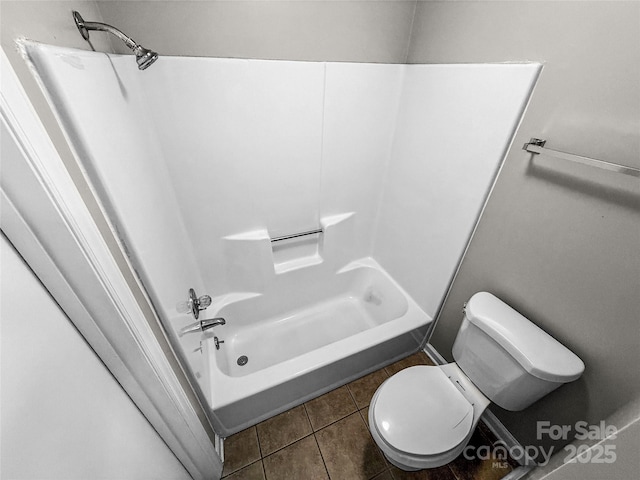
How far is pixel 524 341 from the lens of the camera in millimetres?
956

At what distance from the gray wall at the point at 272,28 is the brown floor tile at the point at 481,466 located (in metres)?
2.01

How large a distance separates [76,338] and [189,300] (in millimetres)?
625

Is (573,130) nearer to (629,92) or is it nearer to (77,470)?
(629,92)

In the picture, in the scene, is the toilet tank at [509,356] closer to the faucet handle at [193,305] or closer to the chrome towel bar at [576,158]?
the chrome towel bar at [576,158]

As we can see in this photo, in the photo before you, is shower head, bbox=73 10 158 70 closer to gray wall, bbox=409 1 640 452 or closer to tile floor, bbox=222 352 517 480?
gray wall, bbox=409 1 640 452

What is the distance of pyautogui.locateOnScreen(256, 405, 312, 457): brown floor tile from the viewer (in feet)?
4.23

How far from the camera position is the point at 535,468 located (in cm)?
115

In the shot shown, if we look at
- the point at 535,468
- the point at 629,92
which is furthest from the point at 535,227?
the point at 535,468

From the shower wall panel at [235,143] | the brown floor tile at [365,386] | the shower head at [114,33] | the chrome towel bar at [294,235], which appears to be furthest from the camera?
the chrome towel bar at [294,235]

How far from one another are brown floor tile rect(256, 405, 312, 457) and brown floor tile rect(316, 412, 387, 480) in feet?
0.32

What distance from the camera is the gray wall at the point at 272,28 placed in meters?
0.95

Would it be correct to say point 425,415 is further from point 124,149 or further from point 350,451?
point 124,149

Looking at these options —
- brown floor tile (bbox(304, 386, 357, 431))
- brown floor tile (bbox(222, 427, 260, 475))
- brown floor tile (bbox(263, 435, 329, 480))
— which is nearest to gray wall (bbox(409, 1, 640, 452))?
brown floor tile (bbox(304, 386, 357, 431))

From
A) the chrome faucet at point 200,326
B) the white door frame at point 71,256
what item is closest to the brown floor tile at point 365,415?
the chrome faucet at point 200,326
